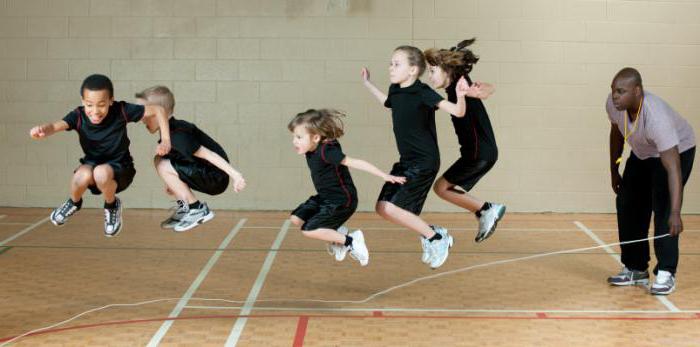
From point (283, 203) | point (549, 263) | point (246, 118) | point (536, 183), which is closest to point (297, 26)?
point (246, 118)

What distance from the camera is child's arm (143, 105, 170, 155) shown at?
4.88m

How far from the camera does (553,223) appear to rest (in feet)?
30.5

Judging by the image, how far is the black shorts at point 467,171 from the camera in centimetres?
569

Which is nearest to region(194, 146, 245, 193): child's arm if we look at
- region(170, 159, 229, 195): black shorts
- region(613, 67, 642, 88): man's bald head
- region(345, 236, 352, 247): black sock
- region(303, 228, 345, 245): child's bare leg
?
region(170, 159, 229, 195): black shorts

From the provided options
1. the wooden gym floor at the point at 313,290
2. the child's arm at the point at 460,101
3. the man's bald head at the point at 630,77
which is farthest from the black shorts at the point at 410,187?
the man's bald head at the point at 630,77

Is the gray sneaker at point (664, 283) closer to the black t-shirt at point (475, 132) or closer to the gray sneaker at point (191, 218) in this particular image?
the black t-shirt at point (475, 132)

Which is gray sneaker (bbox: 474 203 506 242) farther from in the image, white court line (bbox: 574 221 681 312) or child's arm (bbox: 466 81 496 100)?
white court line (bbox: 574 221 681 312)

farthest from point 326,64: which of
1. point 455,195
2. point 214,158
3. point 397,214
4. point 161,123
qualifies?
point 161,123

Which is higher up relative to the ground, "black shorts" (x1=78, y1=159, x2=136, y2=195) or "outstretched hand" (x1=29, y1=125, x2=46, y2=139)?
"outstretched hand" (x1=29, y1=125, x2=46, y2=139)

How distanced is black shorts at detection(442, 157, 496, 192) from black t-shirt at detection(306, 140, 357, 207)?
81 centimetres

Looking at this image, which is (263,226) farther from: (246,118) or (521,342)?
(521,342)

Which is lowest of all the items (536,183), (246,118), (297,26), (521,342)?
(521,342)

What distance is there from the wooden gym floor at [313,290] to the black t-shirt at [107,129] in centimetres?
116

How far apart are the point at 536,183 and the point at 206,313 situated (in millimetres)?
4767
